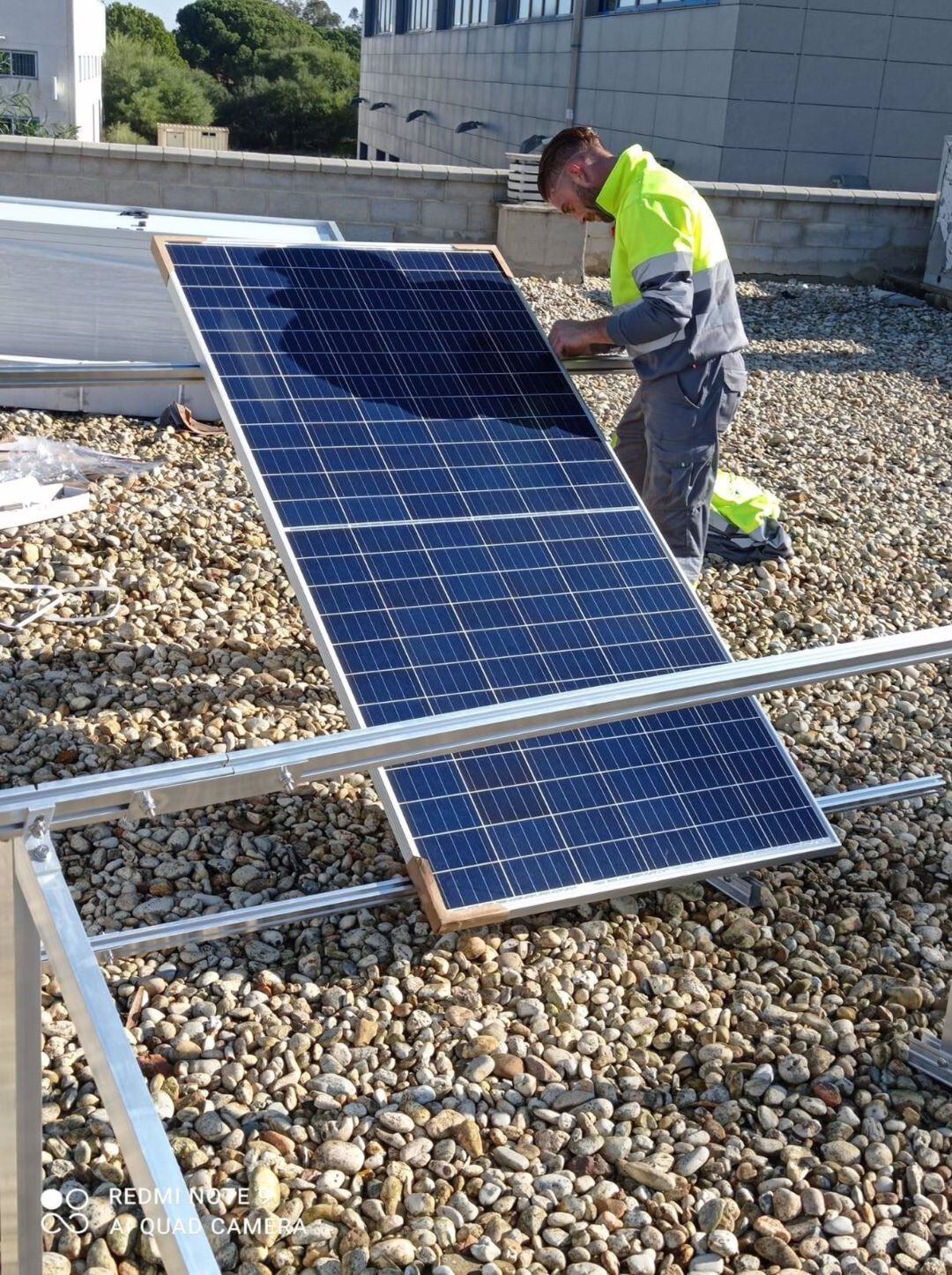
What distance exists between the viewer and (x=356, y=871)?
4.52 metres

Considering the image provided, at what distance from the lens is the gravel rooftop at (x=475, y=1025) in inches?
126

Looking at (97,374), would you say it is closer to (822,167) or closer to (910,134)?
(822,167)

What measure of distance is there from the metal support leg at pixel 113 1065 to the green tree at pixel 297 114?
65.1m

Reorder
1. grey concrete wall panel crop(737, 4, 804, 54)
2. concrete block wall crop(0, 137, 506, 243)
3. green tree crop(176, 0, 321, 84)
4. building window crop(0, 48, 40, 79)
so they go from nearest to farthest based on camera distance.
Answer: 1. concrete block wall crop(0, 137, 506, 243)
2. grey concrete wall panel crop(737, 4, 804, 54)
3. building window crop(0, 48, 40, 79)
4. green tree crop(176, 0, 321, 84)

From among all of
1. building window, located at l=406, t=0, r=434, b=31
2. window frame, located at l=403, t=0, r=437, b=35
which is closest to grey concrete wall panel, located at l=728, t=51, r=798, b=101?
window frame, located at l=403, t=0, r=437, b=35

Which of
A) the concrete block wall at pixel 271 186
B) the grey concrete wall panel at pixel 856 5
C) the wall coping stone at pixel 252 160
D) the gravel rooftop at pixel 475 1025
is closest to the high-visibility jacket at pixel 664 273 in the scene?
the gravel rooftop at pixel 475 1025

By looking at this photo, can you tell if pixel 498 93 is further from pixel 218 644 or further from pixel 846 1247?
pixel 846 1247

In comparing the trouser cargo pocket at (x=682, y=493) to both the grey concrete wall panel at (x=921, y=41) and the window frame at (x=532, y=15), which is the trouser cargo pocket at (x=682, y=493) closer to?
the grey concrete wall panel at (x=921, y=41)

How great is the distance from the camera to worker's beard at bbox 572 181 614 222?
18.4 ft

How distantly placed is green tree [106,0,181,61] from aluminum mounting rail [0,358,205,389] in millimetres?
78375

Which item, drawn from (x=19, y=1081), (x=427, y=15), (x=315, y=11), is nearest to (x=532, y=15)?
(x=427, y=15)

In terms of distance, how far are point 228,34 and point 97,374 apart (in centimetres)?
8881

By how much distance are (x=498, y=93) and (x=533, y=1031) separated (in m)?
31.3

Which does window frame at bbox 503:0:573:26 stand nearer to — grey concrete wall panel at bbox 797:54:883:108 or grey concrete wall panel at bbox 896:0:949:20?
grey concrete wall panel at bbox 797:54:883:108
